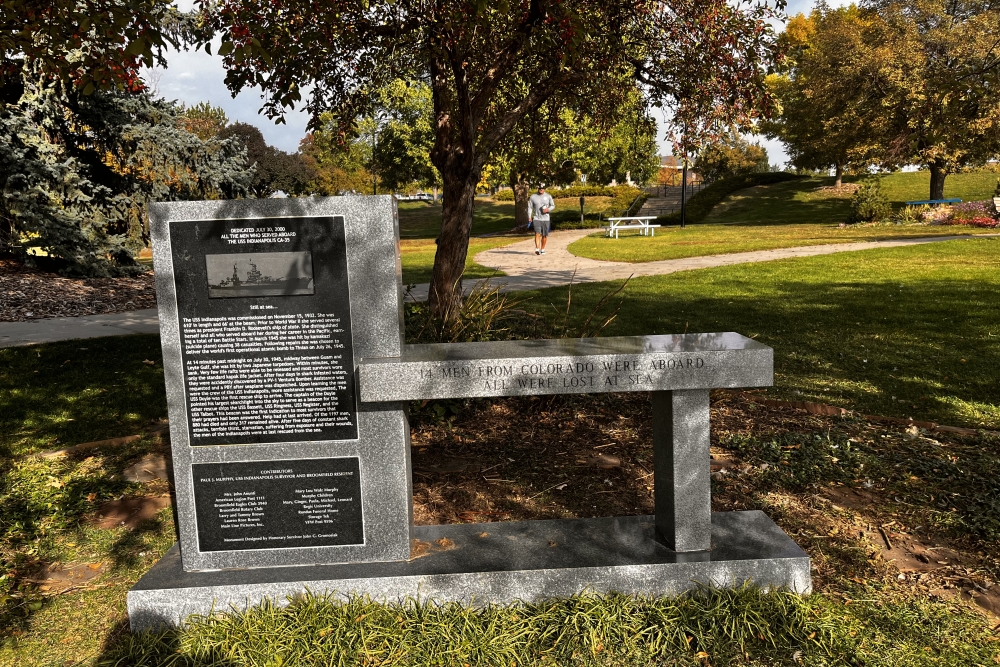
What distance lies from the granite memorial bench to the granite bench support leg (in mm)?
10

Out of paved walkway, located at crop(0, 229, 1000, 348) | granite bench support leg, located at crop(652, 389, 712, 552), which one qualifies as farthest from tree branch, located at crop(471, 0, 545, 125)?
granite bench support leg, located at crop(652, 389, 712, 552)

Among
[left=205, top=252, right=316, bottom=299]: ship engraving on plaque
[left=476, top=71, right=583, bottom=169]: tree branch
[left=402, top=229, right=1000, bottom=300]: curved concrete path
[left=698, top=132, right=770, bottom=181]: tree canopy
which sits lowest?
[left=402, top=229, right=1000, bottom=300]: curved concrete path

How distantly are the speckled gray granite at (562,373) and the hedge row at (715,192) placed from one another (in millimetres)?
33313

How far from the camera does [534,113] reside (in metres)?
8.92

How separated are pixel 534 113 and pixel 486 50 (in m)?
1.45

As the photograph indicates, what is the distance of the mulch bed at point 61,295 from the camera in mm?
11930

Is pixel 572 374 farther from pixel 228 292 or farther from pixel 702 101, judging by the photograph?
pixel 702 101

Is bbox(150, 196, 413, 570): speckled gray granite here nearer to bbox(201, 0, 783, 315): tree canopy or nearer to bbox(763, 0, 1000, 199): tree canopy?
bbox(201, 0, 783, 315): tree canopy

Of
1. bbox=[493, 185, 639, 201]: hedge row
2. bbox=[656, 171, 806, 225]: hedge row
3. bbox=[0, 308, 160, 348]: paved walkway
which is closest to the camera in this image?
bbox=[0, 308, 160, 348]: paved walkway

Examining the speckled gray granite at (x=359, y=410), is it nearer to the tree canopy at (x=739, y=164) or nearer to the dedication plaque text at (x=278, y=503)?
the dedication plaque text at (x=278, y=503)

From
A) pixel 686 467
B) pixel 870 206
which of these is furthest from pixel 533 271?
pixel 870 206

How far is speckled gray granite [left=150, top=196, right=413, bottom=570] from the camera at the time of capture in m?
3.46

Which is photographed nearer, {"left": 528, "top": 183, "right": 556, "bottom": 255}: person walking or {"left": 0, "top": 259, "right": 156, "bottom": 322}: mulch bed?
{"left": 0, "top": 259, "right": 156, "bottom": 322}: mulch bed

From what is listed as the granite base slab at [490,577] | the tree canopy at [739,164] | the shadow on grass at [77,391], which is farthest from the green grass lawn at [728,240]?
the tree canopy at [739,164]
